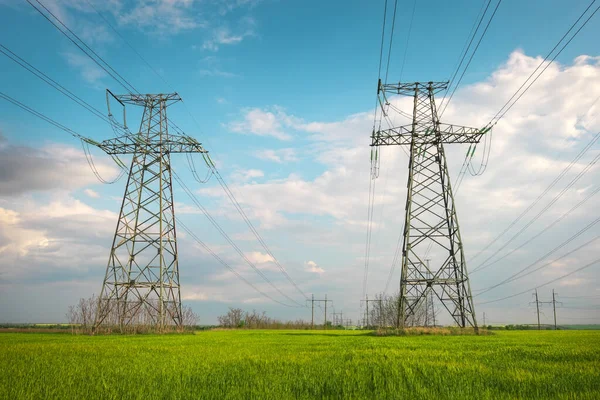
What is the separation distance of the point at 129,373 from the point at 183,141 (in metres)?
28.5

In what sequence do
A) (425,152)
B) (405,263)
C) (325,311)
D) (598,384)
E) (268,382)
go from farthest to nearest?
1. (325,311)
2. (425,152)
3. (405,263)
4. (268,382)
5. (598,384)

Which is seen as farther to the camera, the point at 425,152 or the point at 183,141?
the point at 183,141

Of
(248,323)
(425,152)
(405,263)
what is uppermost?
(425,152)

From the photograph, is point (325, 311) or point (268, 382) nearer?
point (268, 382)

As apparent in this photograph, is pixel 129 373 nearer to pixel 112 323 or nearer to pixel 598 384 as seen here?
pixel 598 384

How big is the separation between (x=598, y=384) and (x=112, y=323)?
34.7m

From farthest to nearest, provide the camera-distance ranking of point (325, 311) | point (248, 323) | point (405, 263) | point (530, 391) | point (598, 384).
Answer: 1. point (325, 311)
2. point (248, 323)
3. point (405, 263)
4. point (598, 384)
5. point (530, 391)

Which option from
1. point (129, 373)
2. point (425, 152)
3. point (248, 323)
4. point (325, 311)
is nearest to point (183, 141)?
point (425, 152)

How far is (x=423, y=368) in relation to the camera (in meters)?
7.73

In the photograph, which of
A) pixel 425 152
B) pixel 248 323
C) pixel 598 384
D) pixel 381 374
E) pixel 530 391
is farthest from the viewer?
pixel 248 323

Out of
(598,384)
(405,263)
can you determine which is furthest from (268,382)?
(405,263)

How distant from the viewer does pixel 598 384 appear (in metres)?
5.92

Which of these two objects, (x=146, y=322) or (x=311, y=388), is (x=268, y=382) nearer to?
(x=311, y=388)

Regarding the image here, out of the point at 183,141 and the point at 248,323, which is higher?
the point at 183,141
